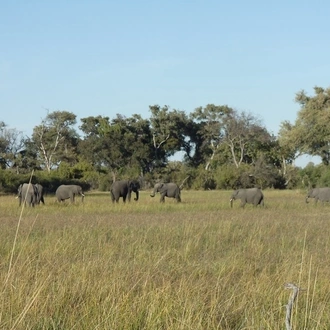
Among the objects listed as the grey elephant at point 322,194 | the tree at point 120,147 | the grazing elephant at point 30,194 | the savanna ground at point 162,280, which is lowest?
the savanna ground at point 162,280

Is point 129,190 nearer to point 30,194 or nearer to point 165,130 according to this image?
point 30,194

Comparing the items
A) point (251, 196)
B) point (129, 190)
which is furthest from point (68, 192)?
point (251, 196)

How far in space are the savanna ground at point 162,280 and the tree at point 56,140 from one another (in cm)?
4147

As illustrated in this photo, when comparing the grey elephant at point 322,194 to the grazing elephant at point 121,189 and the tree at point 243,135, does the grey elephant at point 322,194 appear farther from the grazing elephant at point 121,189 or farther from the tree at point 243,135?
the tree at point 243,135

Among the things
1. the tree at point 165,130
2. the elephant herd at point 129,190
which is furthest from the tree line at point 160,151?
the elephant herd at point 129,190

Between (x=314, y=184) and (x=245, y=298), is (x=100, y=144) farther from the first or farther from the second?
(x=245, y=298)

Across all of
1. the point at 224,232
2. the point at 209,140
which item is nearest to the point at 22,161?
the point at 209,140

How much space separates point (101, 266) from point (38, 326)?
7.26 feet

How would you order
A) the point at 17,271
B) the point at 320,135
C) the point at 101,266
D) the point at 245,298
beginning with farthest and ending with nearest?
the point at 320,135
the point at 101,266
the point at 17,271
the point at 245,298

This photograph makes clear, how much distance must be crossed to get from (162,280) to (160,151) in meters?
53.6

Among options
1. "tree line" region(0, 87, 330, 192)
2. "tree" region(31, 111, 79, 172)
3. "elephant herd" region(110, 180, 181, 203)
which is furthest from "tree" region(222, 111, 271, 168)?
"elephant herd" region(110, 180, 181, 203)

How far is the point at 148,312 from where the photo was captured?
4445 mm

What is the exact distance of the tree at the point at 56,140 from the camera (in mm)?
53875

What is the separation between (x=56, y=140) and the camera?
56.6 metres
